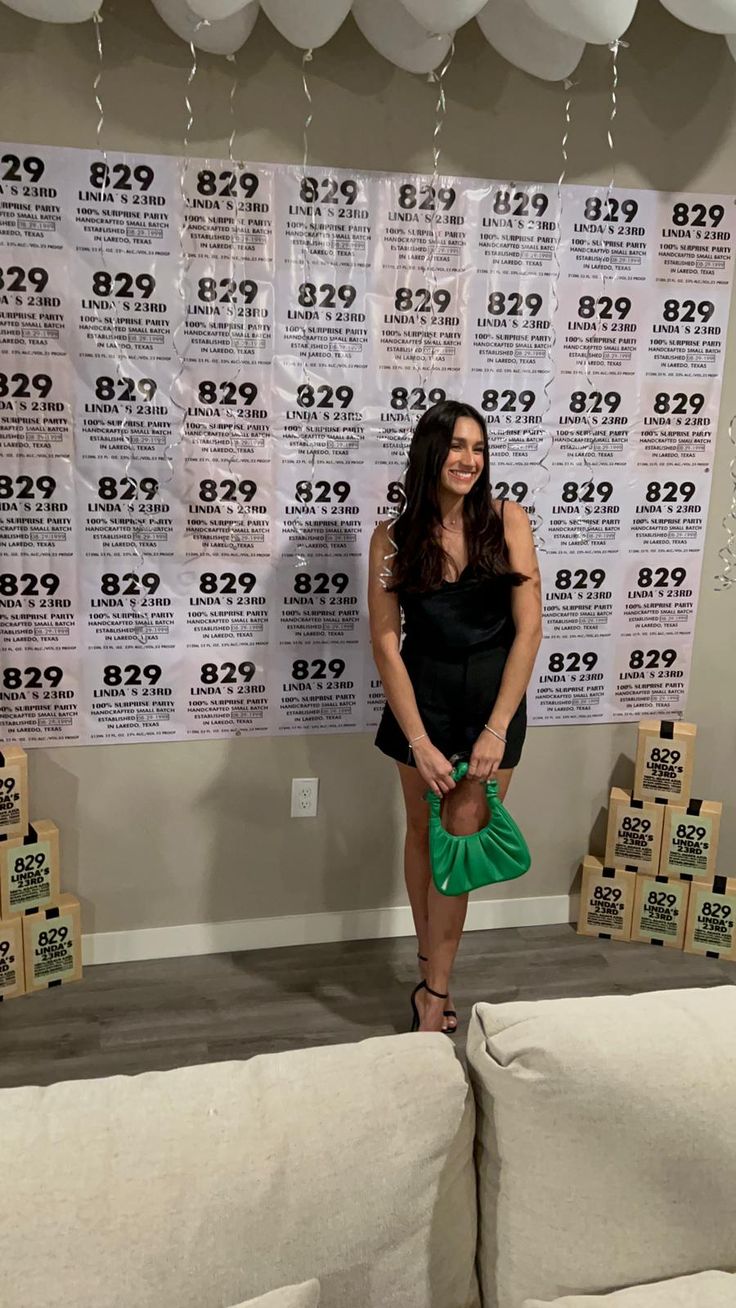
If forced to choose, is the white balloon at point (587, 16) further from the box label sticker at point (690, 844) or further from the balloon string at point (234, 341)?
the box label sticker at point (690, 844)

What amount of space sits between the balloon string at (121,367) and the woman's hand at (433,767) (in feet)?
2.72

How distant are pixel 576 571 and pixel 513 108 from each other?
122 cm

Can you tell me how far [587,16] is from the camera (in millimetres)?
2016

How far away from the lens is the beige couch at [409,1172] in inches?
39.2

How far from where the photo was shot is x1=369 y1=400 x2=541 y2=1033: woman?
2.29 m

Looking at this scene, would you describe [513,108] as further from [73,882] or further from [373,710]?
[73,882]

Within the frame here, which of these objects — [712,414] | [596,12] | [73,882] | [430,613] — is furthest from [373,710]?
[596,12]

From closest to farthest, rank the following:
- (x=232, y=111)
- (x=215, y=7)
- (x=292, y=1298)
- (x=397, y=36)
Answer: (x=292, y=1298), (x=215, y=7), (x=397, y=36), (x=232, y=111)

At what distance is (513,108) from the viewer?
8.39ft

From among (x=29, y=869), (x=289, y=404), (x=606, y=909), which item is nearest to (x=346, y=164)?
(x=289, y=404)

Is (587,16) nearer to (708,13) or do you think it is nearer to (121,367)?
(708,13)

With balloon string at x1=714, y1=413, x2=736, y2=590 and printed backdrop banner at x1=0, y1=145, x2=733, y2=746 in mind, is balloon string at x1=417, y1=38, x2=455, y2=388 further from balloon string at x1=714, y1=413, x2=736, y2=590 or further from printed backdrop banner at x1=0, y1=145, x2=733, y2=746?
balloon string at x1=714, y1=413, x2=736, y2=590

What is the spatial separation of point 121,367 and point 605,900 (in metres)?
2.02

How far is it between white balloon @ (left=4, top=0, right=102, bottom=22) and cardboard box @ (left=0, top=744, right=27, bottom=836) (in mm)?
1654
